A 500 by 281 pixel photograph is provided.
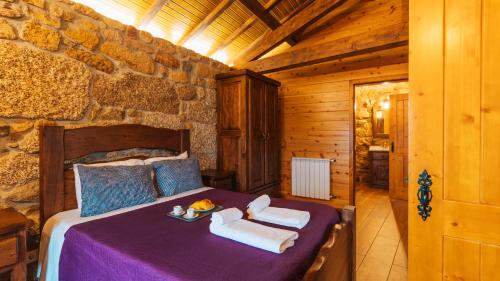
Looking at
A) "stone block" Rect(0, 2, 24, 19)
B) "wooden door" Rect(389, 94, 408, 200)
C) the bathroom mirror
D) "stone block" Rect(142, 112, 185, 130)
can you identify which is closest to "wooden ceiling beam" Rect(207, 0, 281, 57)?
"stone block" Rect(142, 112, 185, 130)

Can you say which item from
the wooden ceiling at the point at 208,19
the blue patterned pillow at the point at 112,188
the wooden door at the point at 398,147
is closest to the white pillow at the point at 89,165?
the blue patterned pillow at the point at 112,188

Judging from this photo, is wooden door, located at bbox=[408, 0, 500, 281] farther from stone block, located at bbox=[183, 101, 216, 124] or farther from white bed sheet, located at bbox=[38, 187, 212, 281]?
Result: stone block, located at bbox=[183, 101, 216, 124]

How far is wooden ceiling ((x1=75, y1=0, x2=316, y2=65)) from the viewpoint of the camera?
7.84 feet

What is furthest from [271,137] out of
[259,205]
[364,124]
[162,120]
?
[364,124]

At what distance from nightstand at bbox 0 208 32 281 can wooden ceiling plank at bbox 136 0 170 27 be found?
1.99m

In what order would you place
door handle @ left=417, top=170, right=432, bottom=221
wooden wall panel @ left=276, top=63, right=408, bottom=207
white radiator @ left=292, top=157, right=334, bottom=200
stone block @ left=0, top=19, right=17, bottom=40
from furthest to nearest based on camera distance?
white radiator @ left=292, top=157, right=334, bottom=200 → wooden wall panel @ left=276, top=63, right=408, bottom=207 → stone block @ left=0, top=19, right=17, bottom=40 → door handle @ left=417, top=170, right=432, bottom=221

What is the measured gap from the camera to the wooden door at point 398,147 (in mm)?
4332

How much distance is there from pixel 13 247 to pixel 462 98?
2.39 meters

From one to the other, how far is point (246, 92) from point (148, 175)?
1.64 meters

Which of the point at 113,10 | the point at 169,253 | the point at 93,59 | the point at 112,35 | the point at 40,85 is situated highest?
the point at 113,10

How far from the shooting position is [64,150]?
6.02 ft

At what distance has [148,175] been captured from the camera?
6.70ft

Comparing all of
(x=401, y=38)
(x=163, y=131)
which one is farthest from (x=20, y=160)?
(x=401, y=38)

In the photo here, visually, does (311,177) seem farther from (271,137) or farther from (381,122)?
(381,122)
